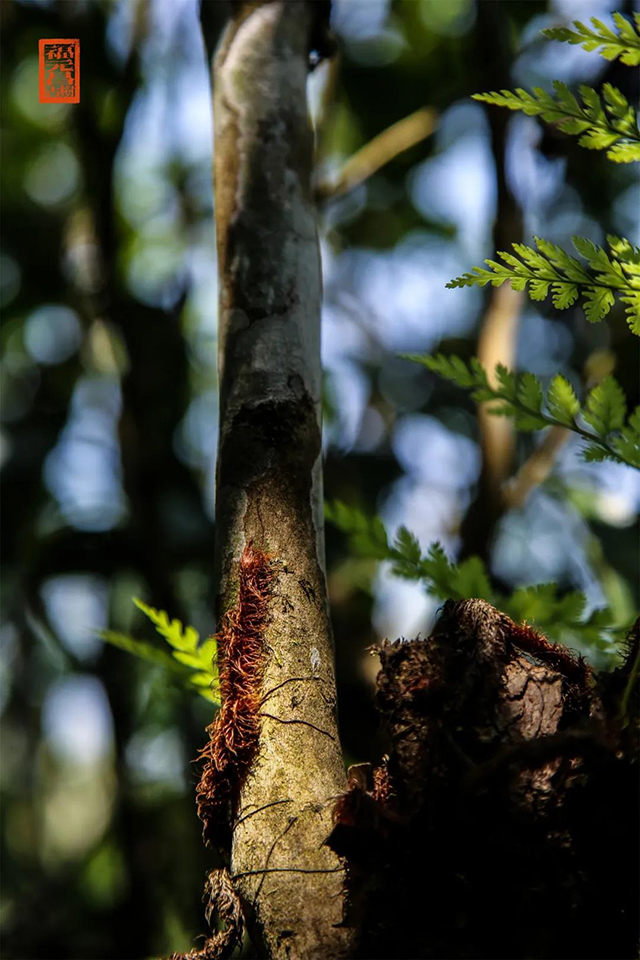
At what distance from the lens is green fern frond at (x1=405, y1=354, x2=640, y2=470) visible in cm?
135

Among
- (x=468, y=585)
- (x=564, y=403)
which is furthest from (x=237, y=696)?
(x=564, y=403)

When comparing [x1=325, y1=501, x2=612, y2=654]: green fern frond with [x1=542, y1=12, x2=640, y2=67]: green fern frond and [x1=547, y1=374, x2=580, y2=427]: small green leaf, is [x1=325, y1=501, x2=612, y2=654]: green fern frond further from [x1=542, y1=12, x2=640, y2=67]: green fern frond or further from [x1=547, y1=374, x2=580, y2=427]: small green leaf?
[x1=542, y1=12, x2=640, y2=67]: green fern frond

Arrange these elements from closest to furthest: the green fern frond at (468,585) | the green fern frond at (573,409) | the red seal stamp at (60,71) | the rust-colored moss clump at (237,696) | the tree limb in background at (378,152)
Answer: the rust-colored moss clump at (237,696), the green fern frond at (573,409), the green fern frond at (468,585), the red seal stamp at (60,71), the tree limb in background at (378,152)

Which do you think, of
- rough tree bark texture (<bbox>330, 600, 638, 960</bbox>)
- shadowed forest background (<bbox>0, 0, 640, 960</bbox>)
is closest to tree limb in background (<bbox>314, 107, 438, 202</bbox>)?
shadowed forest background (<bbox>0, 0, 640, 960</bbox>)

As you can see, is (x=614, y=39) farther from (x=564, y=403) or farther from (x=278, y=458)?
(x=278, y=458)

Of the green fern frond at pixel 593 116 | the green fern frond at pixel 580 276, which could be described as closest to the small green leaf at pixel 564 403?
the green fern frond at pixel 580 276

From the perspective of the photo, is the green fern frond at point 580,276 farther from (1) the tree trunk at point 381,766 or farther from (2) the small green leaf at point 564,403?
(1) the tree trunk at point 381,766

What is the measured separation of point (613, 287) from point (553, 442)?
7.73ft

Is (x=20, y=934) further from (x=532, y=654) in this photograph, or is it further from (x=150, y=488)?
(x=532, y=654)

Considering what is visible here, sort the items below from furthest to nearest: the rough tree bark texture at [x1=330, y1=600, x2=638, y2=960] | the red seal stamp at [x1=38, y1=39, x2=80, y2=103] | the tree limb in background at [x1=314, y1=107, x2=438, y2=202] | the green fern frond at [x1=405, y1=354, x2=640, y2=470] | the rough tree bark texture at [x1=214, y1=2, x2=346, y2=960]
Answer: the tree limb in background at [x1=314, y1=107, x2=438, y2=202] → the red seal stamp at [x1=38, y1=39, x2=80, y2=103] → the green fern frond at [x1=405, y1=354, x2=640, y2=470] → the rough tree bark texture at [x1=214, y1=2, x2=346, y2=960] → the rough tree bark texture at [x1=330, y1=600, x2=638, y2=960]

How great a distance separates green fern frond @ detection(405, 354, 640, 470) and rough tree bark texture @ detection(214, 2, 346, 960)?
1.02 feet

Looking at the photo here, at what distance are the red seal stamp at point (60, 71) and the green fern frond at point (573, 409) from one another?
7.91 ft

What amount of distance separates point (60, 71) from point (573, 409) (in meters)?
3.31

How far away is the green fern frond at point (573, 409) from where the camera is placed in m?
1.35
